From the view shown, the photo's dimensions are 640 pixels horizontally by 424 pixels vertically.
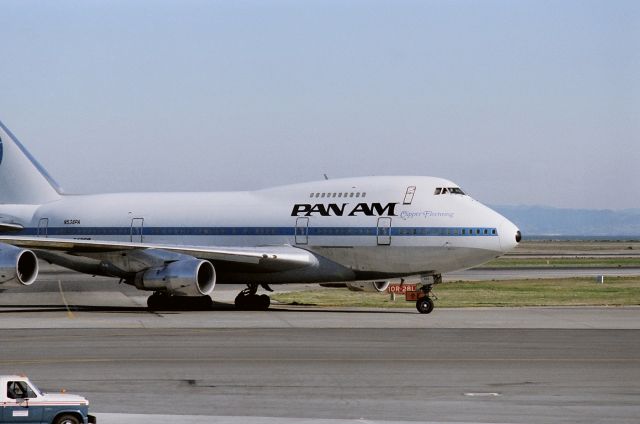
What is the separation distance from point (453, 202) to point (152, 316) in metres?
11.9

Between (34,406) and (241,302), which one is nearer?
(34,406)

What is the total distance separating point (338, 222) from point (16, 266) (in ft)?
40.2

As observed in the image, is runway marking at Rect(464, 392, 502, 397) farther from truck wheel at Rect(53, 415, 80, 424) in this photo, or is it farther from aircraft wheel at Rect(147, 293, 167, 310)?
aircraft wheel at Rect(147, 293, 167, 310)

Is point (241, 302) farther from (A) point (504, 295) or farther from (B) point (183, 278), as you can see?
(A) point (504, 295)

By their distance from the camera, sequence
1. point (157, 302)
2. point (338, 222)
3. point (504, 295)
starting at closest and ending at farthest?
point (338, 222)
point (157, 302)
point (504, 295)

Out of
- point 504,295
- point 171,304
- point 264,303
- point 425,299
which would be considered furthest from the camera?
point 504,295

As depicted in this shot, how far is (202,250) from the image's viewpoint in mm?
41875

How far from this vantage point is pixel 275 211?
4391 cm

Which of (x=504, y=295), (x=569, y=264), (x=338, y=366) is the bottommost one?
(x=338, y=366)

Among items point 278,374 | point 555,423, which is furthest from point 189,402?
point 555,423

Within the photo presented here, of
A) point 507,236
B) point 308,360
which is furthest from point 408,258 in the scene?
point 308,360

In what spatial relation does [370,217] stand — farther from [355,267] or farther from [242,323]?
[242,323]

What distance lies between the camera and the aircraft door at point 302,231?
1683 inches

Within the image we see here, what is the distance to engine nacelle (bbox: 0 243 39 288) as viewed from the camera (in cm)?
4053
